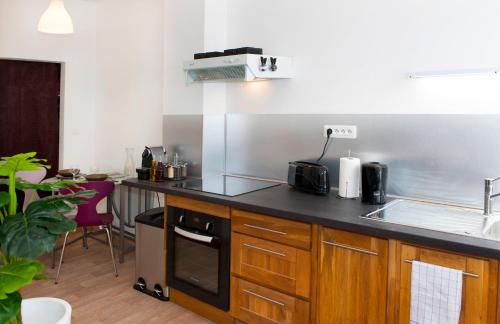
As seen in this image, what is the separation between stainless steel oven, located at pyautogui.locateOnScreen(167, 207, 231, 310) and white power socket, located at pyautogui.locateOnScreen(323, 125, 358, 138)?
922 mm

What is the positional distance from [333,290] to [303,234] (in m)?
0.31

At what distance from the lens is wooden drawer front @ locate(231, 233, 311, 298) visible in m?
2.18

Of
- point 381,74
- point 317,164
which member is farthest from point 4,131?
point 381,74

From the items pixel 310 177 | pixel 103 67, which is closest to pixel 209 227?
pixel 310 177

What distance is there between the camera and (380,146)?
2568 mm

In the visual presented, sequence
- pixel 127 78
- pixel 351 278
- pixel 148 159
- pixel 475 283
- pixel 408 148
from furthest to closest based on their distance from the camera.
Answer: pixel 127 78 < pixel 148 159 < pixel 408 148 < pixel 351 278 < pixel 475 283

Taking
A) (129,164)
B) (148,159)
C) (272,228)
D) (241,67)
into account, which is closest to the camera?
(272,228)

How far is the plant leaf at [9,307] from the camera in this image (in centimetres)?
122

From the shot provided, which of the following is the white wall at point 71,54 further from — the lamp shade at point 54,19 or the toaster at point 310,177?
the toaster at point 310,177

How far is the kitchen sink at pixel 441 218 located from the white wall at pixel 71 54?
370 cm

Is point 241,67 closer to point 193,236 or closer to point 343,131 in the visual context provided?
point 343,131

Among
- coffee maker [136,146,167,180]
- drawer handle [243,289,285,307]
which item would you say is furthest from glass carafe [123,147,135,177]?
drawer handle [243,289,285,307]

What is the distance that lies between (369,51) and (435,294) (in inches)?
59.6

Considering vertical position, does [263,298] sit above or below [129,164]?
below
